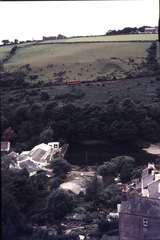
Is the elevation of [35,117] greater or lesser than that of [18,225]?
greater

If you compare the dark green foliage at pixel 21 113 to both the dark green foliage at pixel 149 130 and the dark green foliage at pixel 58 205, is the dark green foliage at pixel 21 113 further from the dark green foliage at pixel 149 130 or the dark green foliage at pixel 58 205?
the dark green foliage at pixel 58 205

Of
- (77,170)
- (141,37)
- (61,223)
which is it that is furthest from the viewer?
(141,37)

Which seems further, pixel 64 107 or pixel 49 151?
pixel 64 107

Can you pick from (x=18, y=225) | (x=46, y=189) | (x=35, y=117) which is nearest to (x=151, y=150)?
(x=35, y=117)

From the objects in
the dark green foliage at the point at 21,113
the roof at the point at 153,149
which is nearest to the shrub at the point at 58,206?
the roof at the point at 153,149

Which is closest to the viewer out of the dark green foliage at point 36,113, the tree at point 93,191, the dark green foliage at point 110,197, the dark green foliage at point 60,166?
the dark green foliage at point 110,197

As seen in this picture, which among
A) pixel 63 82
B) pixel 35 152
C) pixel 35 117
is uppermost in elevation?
pixel 63 82

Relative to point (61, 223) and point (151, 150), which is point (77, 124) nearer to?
point (151, 150)

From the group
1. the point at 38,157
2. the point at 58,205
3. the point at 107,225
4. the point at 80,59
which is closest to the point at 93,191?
the point at 58,205

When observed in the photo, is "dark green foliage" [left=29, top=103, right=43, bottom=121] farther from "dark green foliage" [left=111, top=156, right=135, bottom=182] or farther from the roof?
"dark green foliage" [left=111, top=156, right=135, bottom=182]
